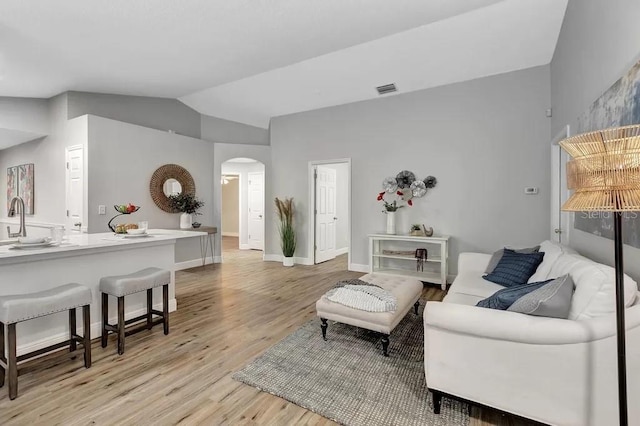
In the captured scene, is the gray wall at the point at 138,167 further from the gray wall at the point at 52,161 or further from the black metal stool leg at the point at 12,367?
the black metal stool leg at the point at 12,367

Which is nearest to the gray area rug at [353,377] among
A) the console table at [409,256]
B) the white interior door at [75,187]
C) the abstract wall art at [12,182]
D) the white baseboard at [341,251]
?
the console table at [409,256]

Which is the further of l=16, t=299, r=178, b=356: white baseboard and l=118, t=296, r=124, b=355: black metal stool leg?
l=118, t=296, r=124, b=355: black metal stool leg

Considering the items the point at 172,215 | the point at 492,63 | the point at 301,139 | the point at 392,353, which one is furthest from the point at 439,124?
the point at 172,215

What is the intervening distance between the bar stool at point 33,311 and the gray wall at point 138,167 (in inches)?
Result: 108

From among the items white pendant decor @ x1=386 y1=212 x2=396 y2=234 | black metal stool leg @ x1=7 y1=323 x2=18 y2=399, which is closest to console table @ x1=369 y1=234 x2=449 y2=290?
white pendant decor @ x1=386 y1=212 x2=396 y2=234

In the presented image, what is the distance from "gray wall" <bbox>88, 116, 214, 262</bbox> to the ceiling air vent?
11.1ft

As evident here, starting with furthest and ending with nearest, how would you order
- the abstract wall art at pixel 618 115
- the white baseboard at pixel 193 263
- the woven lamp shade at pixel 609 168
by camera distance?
1. the white baseboard at pixel 193 263
2. the abstract wall art at pixel 618 115
3. the woven lamp shade at pixel 609 168

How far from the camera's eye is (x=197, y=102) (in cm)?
598

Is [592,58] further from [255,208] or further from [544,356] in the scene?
[255,208]

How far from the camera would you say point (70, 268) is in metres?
2.63

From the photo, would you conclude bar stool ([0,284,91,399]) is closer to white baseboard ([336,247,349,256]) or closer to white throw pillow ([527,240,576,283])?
white throw pillow ([527,240,576,283])

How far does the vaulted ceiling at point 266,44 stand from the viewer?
2906 mm

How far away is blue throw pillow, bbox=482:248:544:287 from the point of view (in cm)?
275

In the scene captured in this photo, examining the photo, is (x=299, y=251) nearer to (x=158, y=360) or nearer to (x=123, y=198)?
(x=123, y=198)
